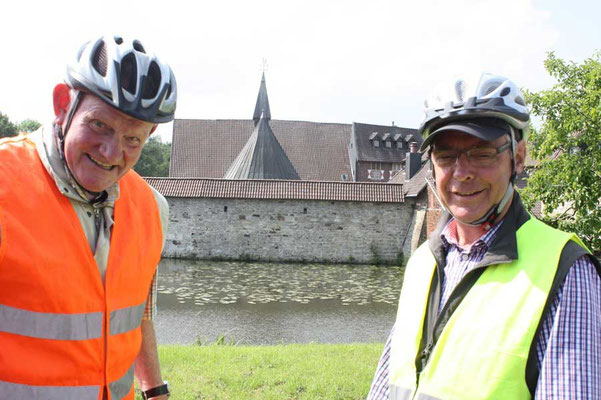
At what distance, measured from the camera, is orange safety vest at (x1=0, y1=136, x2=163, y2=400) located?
1440 mm

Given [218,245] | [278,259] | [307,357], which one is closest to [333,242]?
[278,259]

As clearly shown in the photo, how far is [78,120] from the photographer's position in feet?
5.58

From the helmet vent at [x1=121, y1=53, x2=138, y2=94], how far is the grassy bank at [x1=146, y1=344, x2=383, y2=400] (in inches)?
127

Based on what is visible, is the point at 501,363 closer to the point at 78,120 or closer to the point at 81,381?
the point at 81,381

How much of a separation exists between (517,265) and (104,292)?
1.23m

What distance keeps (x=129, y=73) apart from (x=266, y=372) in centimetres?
388

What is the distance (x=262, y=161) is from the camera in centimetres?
2695

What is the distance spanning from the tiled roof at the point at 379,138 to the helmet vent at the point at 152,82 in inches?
1513

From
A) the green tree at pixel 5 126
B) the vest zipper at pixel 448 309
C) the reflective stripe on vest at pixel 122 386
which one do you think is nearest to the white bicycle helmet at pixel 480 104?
the vest zipper at pixel 448 309

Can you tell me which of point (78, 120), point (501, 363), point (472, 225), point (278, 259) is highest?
point (78, 120)

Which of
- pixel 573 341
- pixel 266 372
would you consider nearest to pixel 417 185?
pixel 266 372

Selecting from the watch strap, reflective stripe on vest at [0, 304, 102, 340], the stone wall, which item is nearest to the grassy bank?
the watch strap

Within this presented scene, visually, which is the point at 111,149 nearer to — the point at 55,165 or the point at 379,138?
the point at 55,165

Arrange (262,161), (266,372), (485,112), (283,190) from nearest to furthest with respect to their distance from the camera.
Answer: (485,112) → (266,372) → (283,190) → (262,161)
